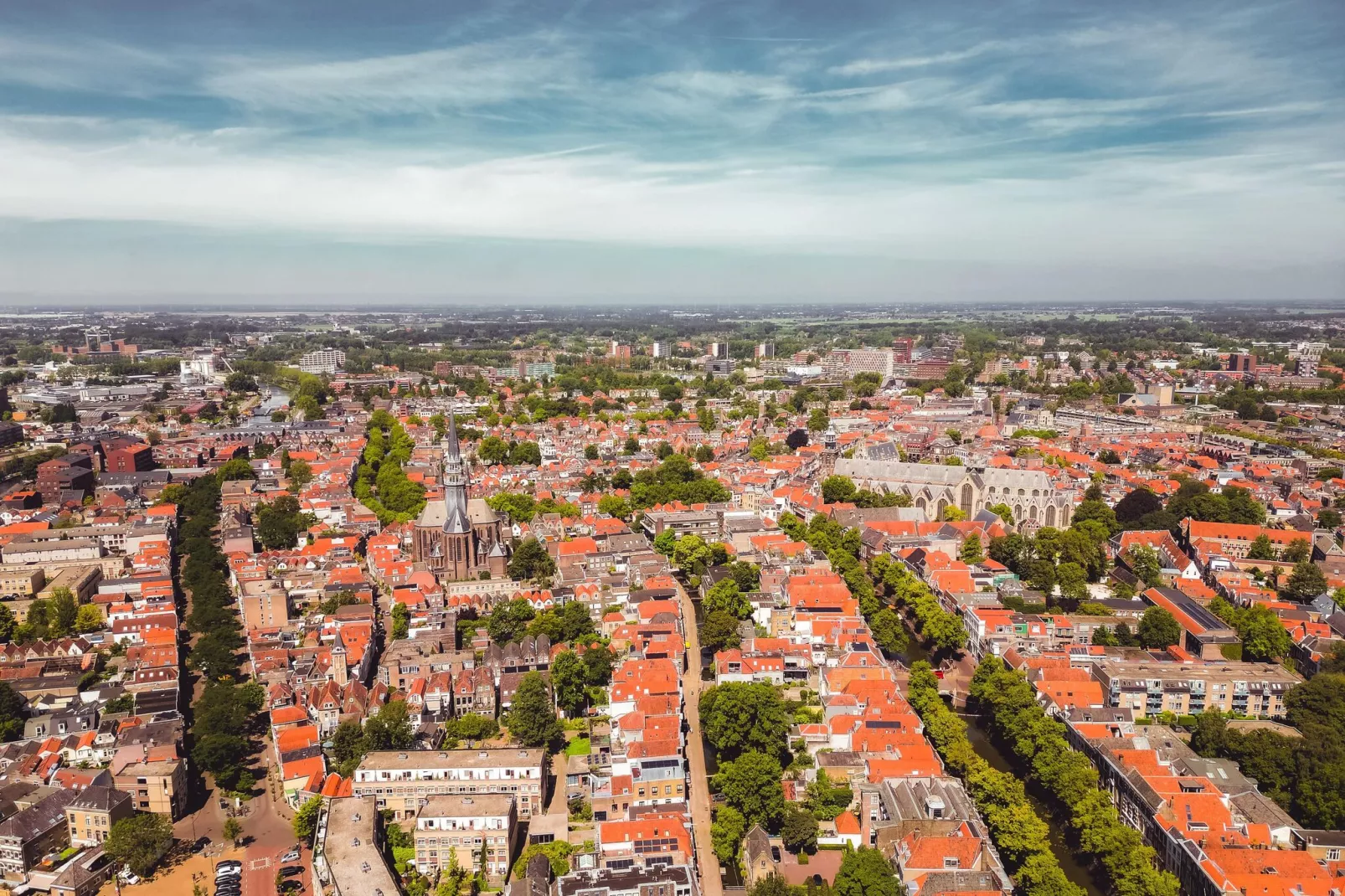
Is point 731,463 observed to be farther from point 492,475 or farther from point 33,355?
point 33,355

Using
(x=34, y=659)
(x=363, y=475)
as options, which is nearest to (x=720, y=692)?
(x=34, y=659)

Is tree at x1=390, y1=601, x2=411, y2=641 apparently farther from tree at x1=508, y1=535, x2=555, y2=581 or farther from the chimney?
the chimney

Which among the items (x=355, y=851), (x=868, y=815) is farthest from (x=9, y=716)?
(x=868, y=815)

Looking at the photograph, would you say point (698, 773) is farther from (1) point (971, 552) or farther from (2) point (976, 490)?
(2) point (976, 490)

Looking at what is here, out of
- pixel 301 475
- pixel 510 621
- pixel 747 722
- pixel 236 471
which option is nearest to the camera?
pixel 747 722

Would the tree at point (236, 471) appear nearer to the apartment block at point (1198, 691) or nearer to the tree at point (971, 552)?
the tree at point (971, 552)

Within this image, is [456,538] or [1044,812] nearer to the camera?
[1044,812]
